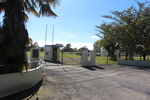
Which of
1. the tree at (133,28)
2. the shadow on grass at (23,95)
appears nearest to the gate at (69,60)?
the tree at (133,28)

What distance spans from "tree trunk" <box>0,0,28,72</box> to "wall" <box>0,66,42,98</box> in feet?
1.11

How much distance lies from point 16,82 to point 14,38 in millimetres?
1795

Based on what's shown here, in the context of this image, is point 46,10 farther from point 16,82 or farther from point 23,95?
point 23,95

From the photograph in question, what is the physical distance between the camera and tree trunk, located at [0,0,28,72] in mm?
5012

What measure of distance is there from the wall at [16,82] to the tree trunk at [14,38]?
339mm

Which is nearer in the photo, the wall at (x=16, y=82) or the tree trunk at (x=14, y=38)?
the wall at (x=16, y=82)

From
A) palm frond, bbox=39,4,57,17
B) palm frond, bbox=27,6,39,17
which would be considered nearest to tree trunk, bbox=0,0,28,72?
palm frond, bbox=39,4,57,17

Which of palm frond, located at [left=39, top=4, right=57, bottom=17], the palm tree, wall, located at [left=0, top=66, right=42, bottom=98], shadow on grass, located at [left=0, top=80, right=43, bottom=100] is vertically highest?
palm frond, located at [left=39, top=4, right=57, bottom=17]

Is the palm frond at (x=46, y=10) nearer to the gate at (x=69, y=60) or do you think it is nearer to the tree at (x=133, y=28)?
the gate at (x=69, y=60)

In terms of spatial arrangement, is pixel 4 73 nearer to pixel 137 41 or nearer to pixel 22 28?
pixel 22 28

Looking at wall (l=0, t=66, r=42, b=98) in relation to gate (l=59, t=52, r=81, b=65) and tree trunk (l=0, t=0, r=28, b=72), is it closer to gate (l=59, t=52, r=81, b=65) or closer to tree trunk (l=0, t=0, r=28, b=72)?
tree trunk (l=0, t=0, r=28, b=72)

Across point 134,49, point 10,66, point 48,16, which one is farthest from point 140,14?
point 10,66

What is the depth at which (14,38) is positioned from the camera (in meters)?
5.36

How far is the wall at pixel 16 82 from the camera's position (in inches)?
184
